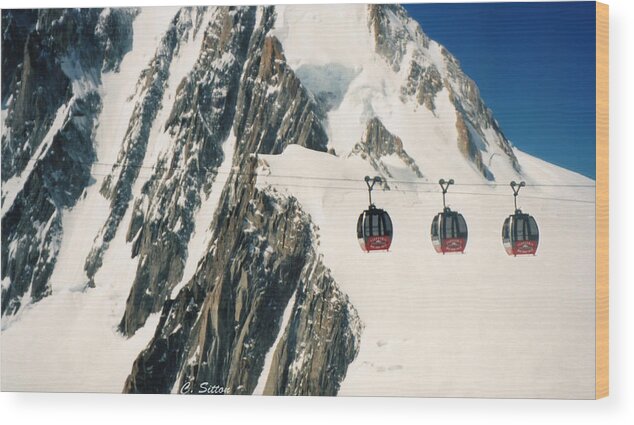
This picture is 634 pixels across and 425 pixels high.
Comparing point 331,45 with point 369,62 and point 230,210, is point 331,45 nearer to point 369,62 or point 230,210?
point 369,62

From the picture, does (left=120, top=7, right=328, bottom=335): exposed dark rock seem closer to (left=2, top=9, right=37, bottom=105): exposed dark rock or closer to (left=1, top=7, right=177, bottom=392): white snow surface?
(left=1, top=7, right=177, bottom=392): white snow surface

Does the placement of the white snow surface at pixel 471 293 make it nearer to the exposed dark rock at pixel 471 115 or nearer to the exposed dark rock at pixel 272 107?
the exposed dark rock at pixel 471 115

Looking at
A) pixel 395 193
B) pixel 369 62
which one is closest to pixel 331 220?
pixel 395 193

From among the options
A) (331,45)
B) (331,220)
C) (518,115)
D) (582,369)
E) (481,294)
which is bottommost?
(582,369)

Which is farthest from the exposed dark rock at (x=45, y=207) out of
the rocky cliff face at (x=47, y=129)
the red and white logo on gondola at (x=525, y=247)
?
the red and white logo on gondola at (x=525, y=247)

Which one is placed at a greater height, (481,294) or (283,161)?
(283,161)

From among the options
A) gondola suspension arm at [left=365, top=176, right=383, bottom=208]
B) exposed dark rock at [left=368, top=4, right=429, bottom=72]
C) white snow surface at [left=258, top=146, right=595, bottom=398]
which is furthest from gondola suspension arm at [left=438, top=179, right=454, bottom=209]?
exposed dark rock at [left=368, top=4, right=429, bottom=72]
